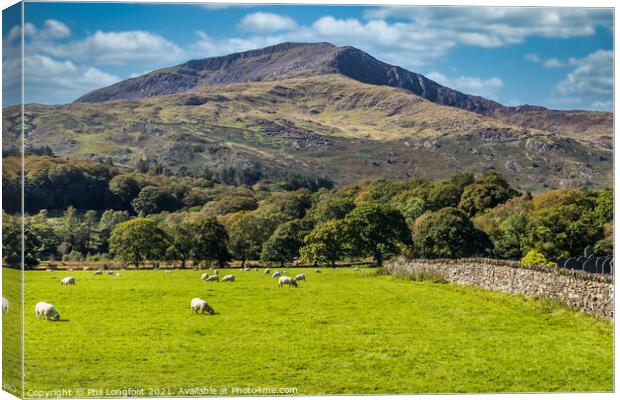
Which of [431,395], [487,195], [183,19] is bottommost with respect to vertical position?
[431,395]

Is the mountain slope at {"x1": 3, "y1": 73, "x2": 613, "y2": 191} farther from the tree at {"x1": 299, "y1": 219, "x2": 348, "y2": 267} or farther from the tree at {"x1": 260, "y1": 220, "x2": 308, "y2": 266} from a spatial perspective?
the tree at {"x1": 260, "y1": 220, "x2": 308, "y2": 266}

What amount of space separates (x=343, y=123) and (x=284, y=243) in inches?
223

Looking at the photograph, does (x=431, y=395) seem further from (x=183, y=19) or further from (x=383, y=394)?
(x=183, y=19)

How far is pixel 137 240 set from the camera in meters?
16.4

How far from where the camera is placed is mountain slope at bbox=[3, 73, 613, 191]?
16500 millimetres

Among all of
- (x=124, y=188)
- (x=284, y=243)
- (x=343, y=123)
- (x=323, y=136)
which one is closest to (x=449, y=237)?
(x=343, y=123)

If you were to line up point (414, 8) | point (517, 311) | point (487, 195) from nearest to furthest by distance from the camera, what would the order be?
point (414, 8) < point (517, 311) < point (487, 195)

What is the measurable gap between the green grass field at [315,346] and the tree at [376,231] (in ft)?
39.5

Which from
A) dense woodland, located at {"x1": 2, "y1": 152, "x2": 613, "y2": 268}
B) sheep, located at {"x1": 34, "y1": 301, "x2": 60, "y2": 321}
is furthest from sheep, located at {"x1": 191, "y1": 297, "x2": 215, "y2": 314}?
sheep, located at {"x1": 34, "y1": 301, "x2": 60, "y2": 321}

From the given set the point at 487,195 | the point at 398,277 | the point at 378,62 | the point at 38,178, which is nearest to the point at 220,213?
the point at 398,277

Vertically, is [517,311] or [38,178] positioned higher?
[38,178]

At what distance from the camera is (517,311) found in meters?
12.8

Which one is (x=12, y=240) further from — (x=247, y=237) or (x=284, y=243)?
(x=284, y=243)

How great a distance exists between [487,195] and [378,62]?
921 inches
